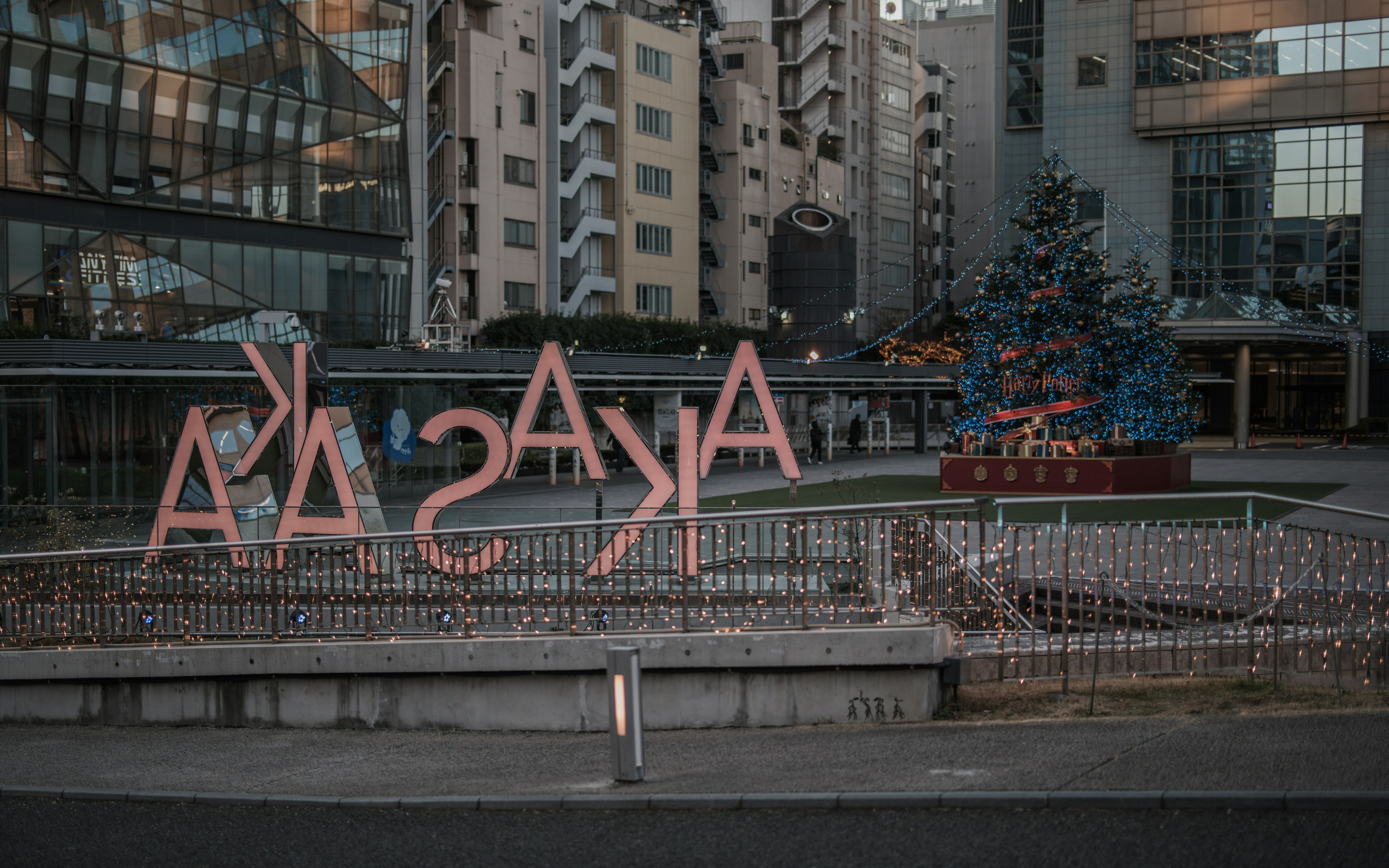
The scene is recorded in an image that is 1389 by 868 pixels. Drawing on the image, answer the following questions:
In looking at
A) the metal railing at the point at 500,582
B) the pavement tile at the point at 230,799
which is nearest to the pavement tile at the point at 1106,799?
the metal railing at the point at 500,582

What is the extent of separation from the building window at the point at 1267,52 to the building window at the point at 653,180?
2574cm

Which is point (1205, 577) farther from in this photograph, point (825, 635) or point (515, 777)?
point (515, 777)

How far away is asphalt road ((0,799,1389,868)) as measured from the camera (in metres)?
6.66

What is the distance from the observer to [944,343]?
89562 mm

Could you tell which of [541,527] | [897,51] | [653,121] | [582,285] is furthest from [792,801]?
[897,51]

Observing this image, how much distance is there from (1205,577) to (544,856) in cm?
646

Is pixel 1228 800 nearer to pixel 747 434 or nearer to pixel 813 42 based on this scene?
pixel 747 434

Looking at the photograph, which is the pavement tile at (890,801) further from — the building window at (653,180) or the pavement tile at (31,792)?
the building window at (653,180)

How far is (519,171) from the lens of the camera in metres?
62.4

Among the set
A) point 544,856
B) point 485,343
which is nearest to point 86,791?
point 544,856

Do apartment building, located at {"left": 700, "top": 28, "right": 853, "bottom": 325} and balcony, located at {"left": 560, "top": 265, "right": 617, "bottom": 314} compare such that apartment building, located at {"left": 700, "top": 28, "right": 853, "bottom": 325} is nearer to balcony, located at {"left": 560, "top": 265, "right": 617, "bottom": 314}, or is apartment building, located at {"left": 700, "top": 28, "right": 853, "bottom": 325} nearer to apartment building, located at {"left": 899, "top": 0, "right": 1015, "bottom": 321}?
balcony, located at {"left": 560, "top": 265, "right": 617, "bottom": 314}

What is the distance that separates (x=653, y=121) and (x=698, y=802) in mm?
66342

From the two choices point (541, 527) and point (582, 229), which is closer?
point (541, 527)

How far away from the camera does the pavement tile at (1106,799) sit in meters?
7.24
